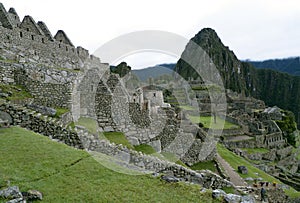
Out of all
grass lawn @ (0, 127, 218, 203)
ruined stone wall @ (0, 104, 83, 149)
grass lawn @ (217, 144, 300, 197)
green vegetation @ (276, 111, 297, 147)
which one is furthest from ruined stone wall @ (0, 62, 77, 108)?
green vegetation @ (276, 111, 297, 147)

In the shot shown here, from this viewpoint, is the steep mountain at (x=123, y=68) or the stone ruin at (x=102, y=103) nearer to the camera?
the stone ruin at (x=102, y=103)

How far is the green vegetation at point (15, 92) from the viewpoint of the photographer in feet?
41.7

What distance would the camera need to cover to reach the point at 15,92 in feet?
44.6

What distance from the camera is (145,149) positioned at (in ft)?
45.3

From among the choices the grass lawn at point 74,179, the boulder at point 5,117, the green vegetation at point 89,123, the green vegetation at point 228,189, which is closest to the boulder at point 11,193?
the grass lawn at point 74,179

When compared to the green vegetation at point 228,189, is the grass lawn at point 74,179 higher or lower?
higher

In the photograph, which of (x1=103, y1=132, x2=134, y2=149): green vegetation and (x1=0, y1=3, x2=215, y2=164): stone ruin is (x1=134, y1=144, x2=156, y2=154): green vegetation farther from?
(x1=103, y1=132, x2=134, y2=149): green vegetation

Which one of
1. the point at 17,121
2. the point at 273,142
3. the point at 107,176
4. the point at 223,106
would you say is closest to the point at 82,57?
the point at 17,121

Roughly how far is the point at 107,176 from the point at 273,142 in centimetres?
6771

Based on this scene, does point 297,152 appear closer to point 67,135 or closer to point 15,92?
point 67,135

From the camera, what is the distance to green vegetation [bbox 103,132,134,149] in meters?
12.6

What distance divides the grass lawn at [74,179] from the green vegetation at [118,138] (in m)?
4.02

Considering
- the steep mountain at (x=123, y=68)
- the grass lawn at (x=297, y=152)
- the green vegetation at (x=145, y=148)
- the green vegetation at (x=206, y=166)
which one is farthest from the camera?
the grass lawn at (x=297, y=152)

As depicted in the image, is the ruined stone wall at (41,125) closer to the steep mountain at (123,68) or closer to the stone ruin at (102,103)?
the stone ruin at (102,103)
